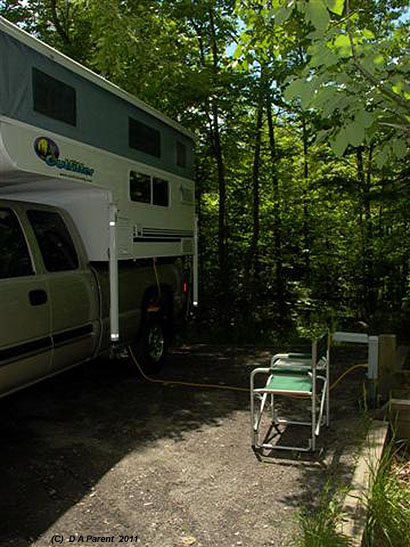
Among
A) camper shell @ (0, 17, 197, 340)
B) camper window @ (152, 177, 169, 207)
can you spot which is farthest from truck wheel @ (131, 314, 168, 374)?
camper window @ (152, 177, 169, 207)

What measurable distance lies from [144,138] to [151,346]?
2.55 meters

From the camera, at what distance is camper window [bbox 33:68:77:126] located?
14.1ft

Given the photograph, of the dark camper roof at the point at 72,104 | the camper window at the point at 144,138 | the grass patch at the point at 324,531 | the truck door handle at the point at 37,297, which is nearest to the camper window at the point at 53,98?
the dark camper roof at the point at 72,104

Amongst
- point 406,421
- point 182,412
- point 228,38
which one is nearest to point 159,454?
point 182,412

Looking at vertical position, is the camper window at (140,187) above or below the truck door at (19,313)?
above

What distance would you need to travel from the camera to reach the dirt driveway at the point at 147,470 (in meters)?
3.18

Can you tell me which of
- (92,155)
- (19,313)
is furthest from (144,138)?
(19,313)

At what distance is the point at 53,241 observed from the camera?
5.11 metres

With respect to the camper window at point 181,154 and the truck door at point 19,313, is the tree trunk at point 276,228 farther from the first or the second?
the truck door at point 19,313

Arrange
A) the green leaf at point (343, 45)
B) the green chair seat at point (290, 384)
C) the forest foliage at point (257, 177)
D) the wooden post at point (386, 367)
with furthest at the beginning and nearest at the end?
the forest foliage at point (257, 177), the wooden post at point (386, 367), the green chair seat at point (290, 384), the green leaf at point (343, 45)

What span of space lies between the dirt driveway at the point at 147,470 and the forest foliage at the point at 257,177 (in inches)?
146

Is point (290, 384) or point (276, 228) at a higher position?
point (276, 228)

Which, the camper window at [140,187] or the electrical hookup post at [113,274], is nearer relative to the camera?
the electrical hookup post at [113,274]
